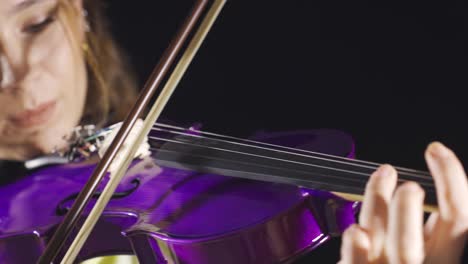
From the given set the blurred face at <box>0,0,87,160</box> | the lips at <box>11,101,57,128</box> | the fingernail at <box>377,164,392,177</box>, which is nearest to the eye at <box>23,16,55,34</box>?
the blurred face at <box>0,0,87,160</box>

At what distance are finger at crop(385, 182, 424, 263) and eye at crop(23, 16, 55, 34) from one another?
91 cm

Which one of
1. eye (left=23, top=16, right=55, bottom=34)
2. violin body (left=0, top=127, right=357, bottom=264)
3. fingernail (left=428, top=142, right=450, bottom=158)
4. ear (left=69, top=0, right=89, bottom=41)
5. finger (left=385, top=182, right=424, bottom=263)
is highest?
ear (left=69, top=0, right=89, bottom=41)

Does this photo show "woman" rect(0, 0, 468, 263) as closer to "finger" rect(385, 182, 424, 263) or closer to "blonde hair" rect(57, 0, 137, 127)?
"blonde hair" rect(57, 0, 137, 127)

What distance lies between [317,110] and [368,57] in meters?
0.14

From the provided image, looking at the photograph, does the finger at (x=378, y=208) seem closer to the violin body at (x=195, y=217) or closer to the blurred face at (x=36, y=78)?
the violin body at (x=195, y=217)

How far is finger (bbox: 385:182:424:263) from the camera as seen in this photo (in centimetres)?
46

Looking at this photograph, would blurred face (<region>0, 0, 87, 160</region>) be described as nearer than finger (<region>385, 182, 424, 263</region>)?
No

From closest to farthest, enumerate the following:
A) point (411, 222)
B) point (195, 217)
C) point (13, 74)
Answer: point (411, 222) < point (195, 217) < point (13, 74)

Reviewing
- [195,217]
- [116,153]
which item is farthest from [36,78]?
[195,217]

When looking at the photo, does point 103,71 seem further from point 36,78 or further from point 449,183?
point 449,183

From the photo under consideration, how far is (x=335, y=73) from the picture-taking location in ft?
3.22

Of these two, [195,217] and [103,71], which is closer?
[195,217]

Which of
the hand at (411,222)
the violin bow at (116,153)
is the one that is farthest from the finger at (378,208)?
the violin bow at (116,153)

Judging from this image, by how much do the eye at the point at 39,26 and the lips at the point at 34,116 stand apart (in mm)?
157
